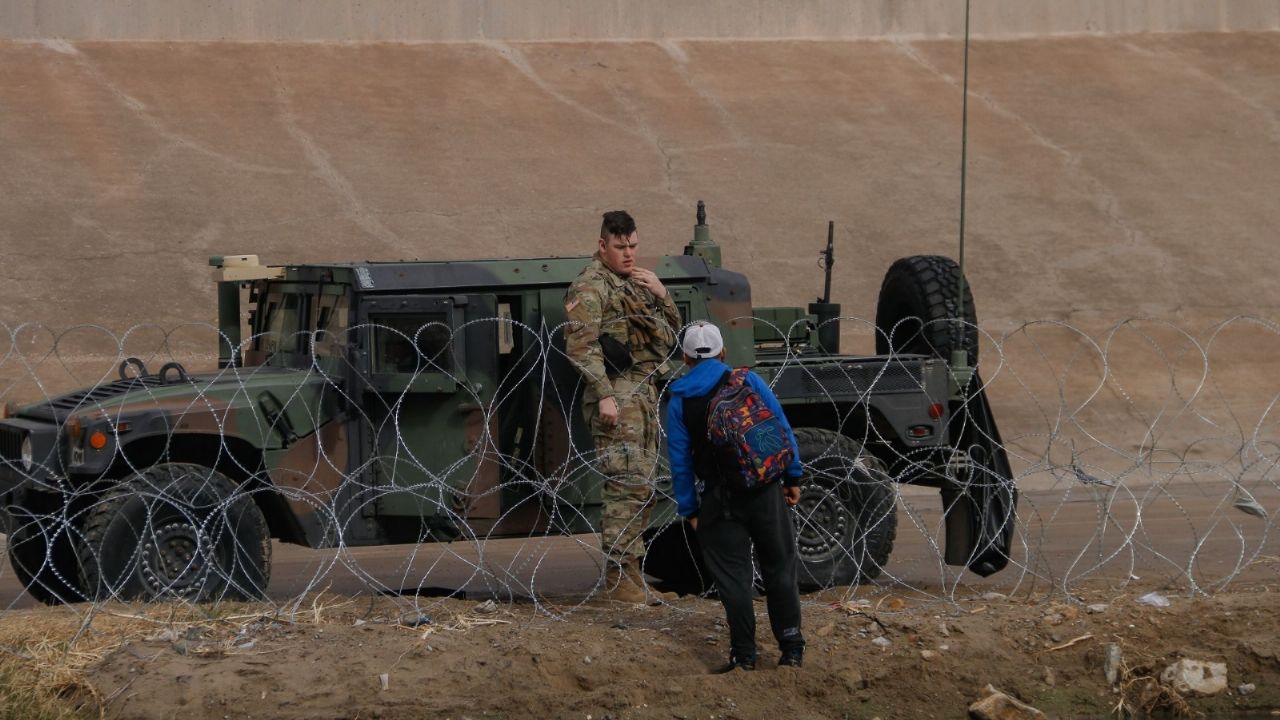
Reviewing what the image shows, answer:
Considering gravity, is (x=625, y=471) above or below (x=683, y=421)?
below

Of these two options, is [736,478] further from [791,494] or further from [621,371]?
[621,371]

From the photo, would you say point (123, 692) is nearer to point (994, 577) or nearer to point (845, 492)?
point (845, 492)

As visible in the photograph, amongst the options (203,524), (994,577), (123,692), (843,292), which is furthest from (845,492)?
(843,292)

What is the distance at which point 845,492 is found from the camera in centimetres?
930

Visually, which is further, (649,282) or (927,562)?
(927,562)

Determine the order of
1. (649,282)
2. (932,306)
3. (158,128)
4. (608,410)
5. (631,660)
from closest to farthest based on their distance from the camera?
(631,660) → (608,410) → (649,282) → (932,306) → (158,128)

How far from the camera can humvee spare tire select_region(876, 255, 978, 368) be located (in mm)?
10742

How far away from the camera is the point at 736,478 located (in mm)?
6824

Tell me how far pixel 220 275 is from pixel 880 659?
4194 millimetres

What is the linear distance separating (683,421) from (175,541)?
2.68 m

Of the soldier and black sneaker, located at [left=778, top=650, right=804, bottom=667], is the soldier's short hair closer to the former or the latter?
the soldier

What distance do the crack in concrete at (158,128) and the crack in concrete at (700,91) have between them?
7.28 m

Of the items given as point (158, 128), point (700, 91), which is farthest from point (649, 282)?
point (700, 91)

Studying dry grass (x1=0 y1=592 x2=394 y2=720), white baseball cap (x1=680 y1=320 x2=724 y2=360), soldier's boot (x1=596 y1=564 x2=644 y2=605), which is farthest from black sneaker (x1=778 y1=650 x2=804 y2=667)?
dry grass (x1=0 y1=592 x2=394 y2=720)
